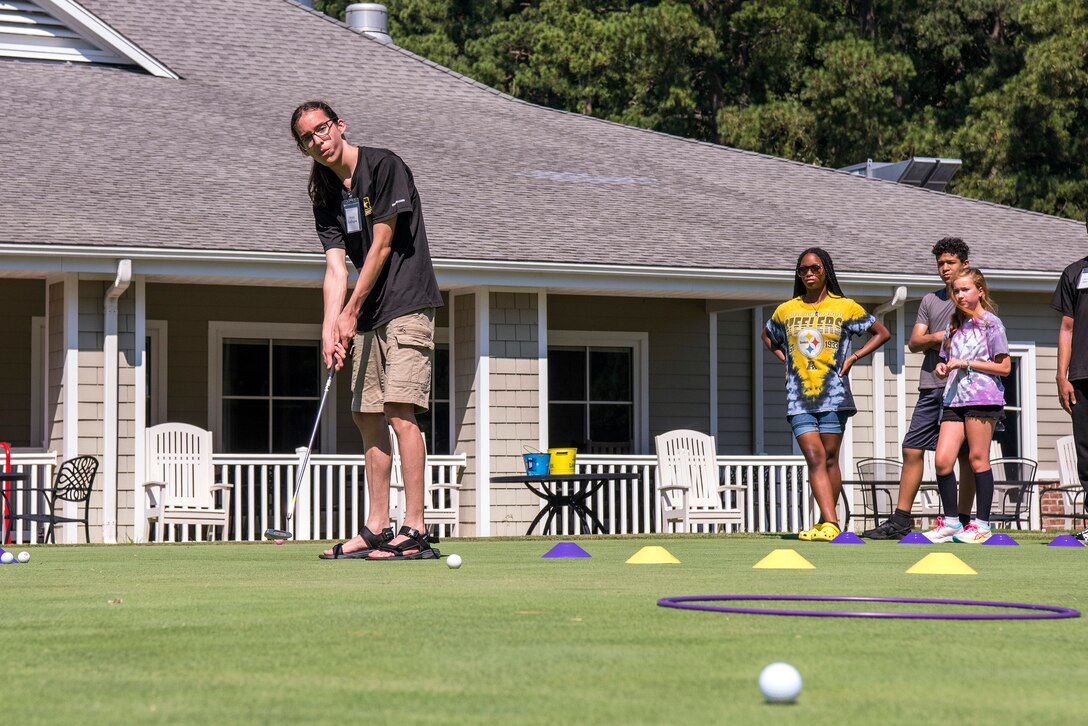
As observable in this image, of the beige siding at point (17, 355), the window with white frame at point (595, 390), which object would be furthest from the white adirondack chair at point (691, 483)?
the beige siding at point (17, 355)

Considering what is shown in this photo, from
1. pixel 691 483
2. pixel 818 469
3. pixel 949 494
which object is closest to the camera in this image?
pixel 949 494

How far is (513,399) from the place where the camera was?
1437cm

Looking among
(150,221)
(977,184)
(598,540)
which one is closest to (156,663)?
(598,540)

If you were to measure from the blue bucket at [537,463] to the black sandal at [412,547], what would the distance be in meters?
6.48

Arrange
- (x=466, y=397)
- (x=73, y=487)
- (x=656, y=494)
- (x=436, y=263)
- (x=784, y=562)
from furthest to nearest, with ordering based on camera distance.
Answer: (x=656, y=494) → (x=466, y=397) → (x=436, y=263) → (x=73, y=487) → (x=784, y=562)

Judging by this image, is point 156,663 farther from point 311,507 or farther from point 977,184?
point 977,184

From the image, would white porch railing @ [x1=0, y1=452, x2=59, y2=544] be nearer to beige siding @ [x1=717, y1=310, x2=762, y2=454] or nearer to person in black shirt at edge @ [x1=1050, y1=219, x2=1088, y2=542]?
beige siding @ [x1=717, y1=310, x2=762, y2=454]

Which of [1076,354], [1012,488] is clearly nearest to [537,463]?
[1012,488]

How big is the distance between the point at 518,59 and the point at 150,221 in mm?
20564

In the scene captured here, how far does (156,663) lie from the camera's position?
341 centimetres

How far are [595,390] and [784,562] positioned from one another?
34.7 ft

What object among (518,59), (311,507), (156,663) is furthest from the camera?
(518,59)

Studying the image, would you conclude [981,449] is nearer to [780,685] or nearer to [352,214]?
[352,214]

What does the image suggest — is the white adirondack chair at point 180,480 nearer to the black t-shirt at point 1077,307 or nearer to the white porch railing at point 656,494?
the white porch railing at point 656,494
